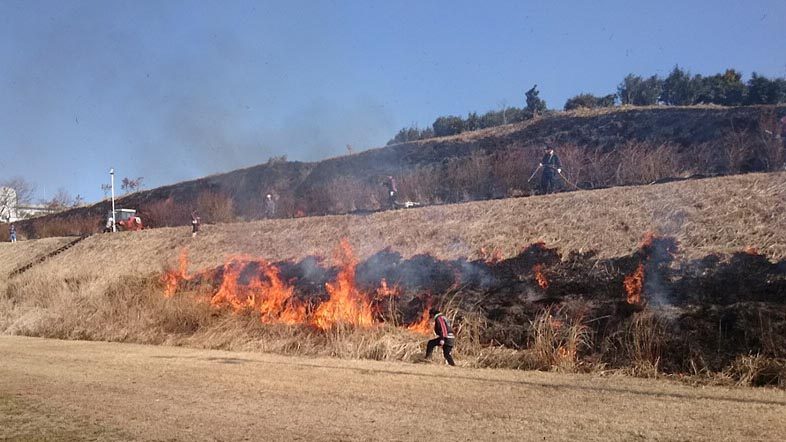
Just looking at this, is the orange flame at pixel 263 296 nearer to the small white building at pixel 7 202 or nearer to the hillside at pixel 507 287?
the hillside at pixel 507 287

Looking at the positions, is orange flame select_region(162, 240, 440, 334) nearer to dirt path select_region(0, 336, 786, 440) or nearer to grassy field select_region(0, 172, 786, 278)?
grassy field select_region(0, 172, 786, 278)

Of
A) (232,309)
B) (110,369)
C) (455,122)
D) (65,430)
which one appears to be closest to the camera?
(65,430)

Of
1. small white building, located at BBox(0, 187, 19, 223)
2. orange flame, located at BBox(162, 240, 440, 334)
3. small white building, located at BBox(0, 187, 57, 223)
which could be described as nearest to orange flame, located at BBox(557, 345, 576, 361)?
orange flame, located at BBox(162, 240, 440, 334)

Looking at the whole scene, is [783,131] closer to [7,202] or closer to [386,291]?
[386,291]

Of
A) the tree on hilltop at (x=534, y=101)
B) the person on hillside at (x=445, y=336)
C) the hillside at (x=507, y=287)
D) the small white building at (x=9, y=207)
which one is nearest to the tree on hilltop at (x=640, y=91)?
the tree on hilltop at (x=534, y=101)

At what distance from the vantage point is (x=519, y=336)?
12414 millimetres

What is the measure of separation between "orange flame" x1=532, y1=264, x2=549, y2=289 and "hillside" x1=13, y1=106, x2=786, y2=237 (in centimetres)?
896

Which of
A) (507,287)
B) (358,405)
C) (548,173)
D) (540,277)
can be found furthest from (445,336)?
(548,173)

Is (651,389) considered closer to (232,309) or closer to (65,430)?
(65,430)

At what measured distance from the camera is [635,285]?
41.0 ft

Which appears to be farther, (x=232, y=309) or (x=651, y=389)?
(x=232, y=309)

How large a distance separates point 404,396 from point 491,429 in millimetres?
2014

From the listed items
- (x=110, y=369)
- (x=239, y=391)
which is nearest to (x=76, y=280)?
(x=110, y=369)

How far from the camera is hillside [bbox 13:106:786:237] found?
23844 mm
